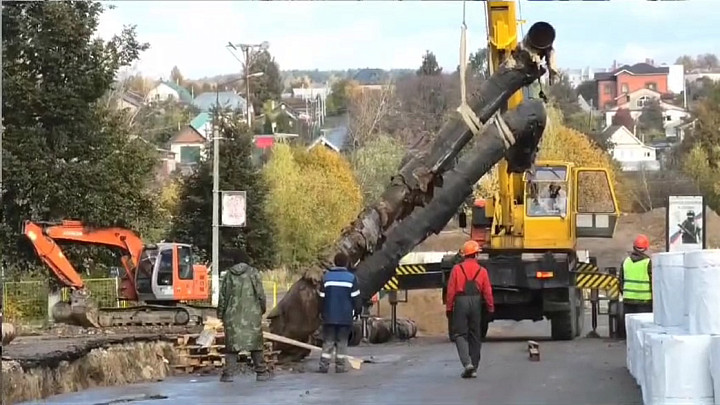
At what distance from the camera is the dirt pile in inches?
620

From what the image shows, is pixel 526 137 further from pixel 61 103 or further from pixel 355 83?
pixel 355 83

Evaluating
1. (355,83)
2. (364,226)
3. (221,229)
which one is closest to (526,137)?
(364,226)

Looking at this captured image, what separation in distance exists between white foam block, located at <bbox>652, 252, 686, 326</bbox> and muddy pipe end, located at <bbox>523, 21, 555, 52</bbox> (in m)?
6.28

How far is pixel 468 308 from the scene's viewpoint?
54.7 feet

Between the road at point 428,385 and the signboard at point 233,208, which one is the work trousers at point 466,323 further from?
the signboard at point 233,208

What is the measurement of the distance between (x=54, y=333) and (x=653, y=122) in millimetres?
100039

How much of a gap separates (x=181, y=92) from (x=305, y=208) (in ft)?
319

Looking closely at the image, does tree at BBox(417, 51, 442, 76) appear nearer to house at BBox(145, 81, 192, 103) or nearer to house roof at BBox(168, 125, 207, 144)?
house roof at BBox(168, 125, 207, 144)

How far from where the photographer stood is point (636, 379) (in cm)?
1574

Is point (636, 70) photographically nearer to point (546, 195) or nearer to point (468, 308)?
point (546, 195)

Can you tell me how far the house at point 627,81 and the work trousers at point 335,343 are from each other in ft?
374

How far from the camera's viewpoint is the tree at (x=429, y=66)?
110 meters

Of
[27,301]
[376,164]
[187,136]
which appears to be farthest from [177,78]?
[27,301]

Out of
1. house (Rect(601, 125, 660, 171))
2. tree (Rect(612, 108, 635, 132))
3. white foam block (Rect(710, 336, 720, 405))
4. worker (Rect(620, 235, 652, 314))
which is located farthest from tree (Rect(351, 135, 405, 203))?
white foam block (Rect(710, 336, 720, 405))
